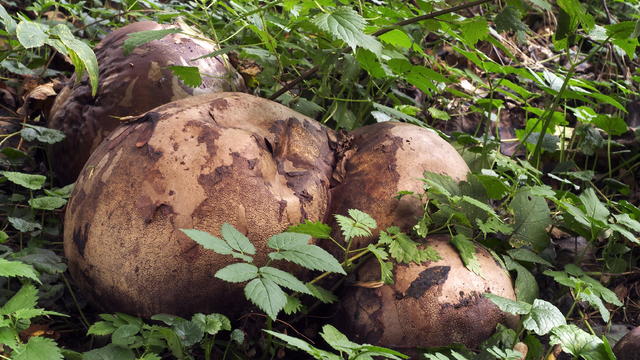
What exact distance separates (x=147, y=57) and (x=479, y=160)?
5.46 ft

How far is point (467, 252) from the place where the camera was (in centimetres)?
207

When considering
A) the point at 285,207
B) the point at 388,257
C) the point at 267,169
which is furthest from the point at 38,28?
the point at 388,257

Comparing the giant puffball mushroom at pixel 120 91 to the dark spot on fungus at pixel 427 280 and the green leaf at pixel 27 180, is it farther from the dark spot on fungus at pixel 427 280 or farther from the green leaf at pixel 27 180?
the dark spot on fungus at pixel 427 280

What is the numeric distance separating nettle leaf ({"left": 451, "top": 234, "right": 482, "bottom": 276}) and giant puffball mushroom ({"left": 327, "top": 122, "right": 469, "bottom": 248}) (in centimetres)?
17

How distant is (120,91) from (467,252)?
5.62ft

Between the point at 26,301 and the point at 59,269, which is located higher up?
the point at 26,301

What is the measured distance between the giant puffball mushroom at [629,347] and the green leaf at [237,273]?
138 centimetres

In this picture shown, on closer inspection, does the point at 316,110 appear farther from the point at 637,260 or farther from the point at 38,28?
the point at 637,260

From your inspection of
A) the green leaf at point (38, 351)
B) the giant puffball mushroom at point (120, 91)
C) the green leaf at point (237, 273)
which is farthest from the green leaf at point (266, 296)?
the giant puffball mushroom at point (120, 91)

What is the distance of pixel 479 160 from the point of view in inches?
111

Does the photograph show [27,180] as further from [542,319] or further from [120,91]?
[542,319]

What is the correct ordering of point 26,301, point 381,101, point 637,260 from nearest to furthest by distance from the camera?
point 26,301 < point 637,260 < point 381,101

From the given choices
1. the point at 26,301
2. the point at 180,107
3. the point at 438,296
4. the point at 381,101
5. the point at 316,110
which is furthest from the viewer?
the point at 381,101

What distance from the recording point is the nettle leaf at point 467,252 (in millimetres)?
2055
